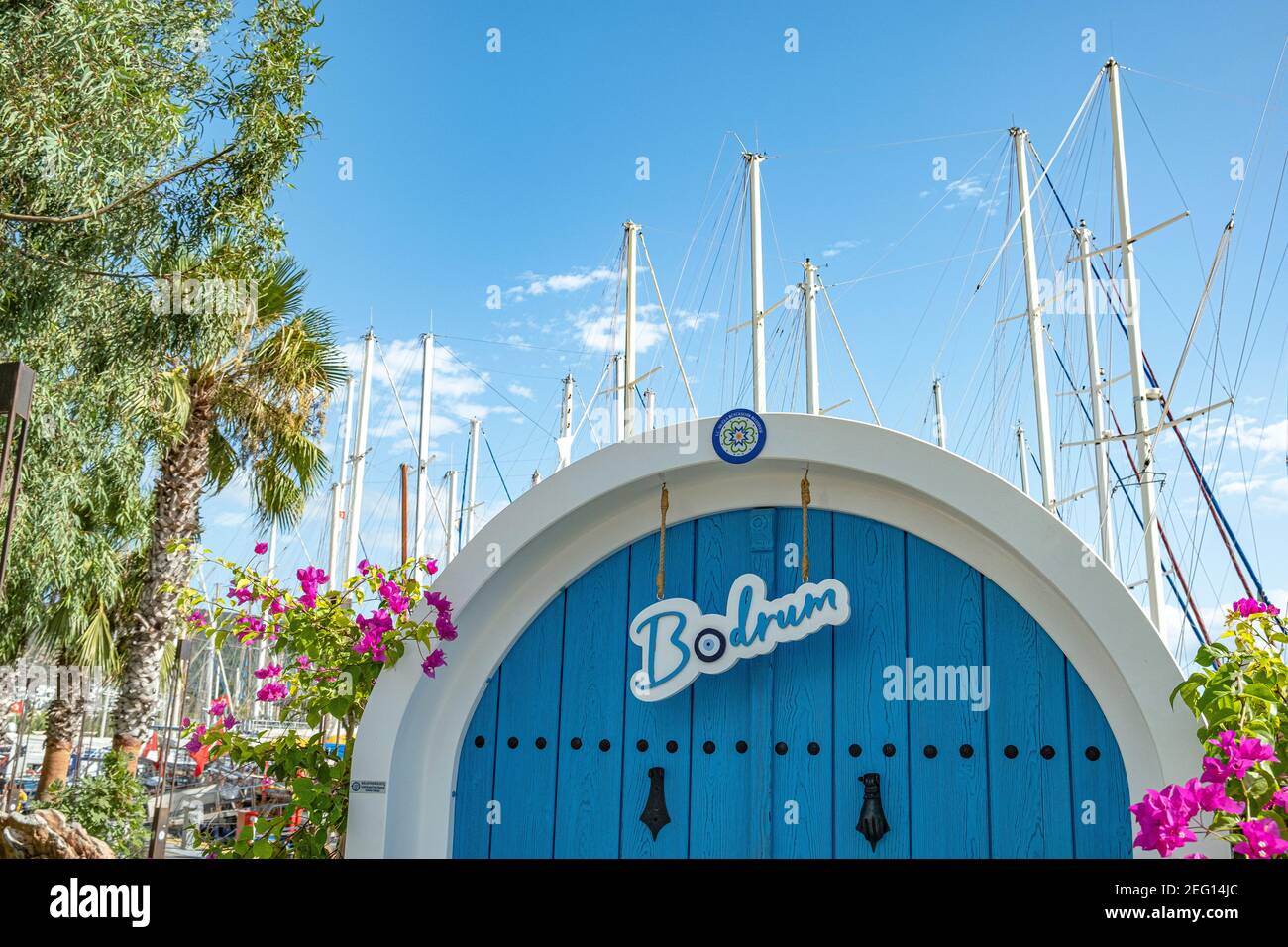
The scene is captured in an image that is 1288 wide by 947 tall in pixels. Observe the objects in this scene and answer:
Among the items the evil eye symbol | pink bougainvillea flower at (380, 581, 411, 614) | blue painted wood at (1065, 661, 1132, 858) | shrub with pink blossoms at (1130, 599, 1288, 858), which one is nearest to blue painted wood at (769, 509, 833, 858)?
the evil eye symbol

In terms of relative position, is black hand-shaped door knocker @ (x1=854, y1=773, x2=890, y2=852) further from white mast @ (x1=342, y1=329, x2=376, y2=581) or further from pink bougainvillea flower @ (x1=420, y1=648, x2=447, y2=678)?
white mast @ (x1=342, y1=329, x2=376, y2=581)

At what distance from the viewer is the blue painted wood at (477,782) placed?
5238 millimetres

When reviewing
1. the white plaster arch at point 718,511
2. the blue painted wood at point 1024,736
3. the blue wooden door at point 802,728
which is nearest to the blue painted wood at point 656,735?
the blue wooden door at point 802,728

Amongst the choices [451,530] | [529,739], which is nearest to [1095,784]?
[529,739]

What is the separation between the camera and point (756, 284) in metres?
21.7

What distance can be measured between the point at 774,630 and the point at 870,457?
3.01 feet

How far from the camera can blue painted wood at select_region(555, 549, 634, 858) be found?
5.08 meters

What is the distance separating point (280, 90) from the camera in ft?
31.8

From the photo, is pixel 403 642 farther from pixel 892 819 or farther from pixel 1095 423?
pixel 1095 423

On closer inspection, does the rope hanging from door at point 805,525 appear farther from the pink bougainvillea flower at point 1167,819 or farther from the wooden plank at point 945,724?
the pink bougainvillea flower at point 1167,819

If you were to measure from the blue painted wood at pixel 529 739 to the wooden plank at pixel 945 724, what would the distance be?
68.9 inches

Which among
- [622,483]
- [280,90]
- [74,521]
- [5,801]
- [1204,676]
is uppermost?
[280,90]

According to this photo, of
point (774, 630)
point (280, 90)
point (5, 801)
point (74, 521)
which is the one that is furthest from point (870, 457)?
point (5, 801)

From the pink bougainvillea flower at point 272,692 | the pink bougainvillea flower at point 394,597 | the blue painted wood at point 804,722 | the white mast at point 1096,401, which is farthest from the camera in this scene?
the white mast at point 1096,401
